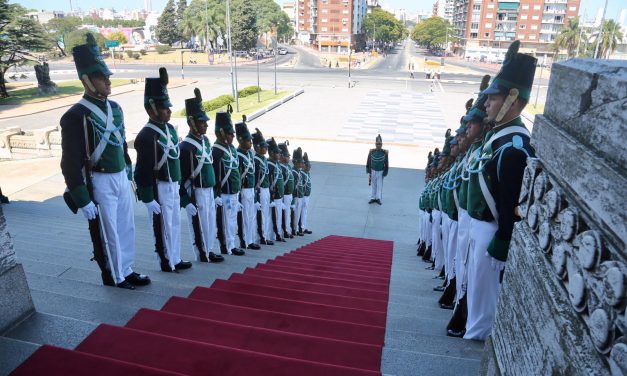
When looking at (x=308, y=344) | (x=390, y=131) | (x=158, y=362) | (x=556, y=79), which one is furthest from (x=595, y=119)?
(x=390, y=131)

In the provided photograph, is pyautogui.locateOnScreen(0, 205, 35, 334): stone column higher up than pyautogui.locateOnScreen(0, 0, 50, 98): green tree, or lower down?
lower down

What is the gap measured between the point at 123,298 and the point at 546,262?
3.08 m

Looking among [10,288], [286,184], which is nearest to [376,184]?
[286,184]

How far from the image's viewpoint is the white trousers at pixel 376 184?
1223 centimetres

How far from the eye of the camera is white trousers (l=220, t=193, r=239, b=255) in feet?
20.9

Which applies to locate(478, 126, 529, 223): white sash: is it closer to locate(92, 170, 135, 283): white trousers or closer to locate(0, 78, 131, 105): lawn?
locate(92, 170, 135, 283): white trousers

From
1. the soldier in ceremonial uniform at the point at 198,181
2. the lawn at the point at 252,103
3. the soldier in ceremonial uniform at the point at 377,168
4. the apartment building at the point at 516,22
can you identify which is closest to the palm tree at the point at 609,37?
the apartment building at the point at 516,22

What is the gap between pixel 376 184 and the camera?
40.7 feet

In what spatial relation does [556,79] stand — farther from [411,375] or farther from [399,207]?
[399,207]

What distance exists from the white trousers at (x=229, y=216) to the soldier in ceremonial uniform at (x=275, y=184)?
1.84m

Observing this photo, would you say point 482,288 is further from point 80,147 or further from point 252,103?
point 252,103

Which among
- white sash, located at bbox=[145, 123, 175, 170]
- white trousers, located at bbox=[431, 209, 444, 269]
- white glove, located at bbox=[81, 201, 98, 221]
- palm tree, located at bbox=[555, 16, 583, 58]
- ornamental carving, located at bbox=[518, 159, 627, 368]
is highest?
palm tree, located at bbox=[555, 16, 583, 58]

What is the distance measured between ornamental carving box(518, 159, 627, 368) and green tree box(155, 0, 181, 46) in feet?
271

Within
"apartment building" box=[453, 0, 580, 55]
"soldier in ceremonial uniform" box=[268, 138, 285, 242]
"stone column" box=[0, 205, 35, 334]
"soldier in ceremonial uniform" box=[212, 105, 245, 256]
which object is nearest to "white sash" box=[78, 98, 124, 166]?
"stone column" box=[0, 205, 35, 334]
